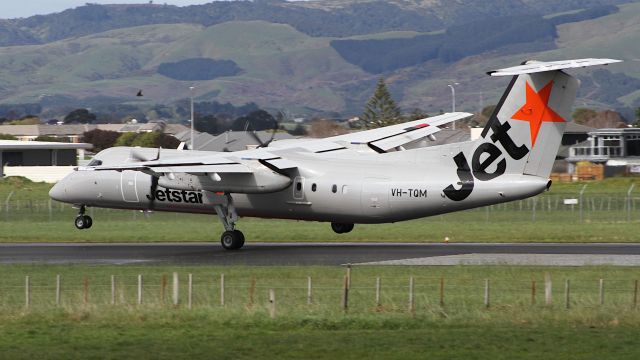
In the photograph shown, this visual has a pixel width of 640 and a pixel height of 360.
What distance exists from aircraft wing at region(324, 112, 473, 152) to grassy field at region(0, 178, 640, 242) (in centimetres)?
455

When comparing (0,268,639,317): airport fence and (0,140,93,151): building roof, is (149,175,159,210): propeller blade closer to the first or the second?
(0,268,639,317): airport fence

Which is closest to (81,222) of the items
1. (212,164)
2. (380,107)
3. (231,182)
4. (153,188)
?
(153,188)

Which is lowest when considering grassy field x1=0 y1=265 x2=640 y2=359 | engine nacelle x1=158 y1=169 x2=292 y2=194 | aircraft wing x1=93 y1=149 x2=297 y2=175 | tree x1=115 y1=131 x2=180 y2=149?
grassy field x1=0 y1=265 x2=640 y2=359

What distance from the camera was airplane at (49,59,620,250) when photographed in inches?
1773

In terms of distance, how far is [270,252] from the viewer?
2010 inches

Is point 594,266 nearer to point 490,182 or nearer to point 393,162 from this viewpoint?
point 490,182

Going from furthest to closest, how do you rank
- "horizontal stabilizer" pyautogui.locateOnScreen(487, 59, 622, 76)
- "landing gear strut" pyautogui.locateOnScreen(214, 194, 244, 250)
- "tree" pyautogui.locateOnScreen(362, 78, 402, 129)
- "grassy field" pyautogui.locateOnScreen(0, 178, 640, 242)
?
1. "tree" pyautogui.locateOnScreen(362, 78, 402, 129)
2. "grassy field" pyautogui.locateOnScreen(0, 178, 640, 242)
3. "landing gear strut" pyautogui.locateOnScreen(214, 194, 244, 250)
4. "horizontal stabilizer" pyautogui.locateOnScreen(487, 59, 622, 76)

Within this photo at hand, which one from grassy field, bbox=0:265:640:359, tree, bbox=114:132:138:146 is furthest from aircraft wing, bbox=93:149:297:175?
tree, bbox=114:132:138:146

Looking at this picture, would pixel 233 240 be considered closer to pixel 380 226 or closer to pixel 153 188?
pixel 153 188

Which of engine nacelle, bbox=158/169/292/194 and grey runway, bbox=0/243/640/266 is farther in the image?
engine nacelle, bbox=158/169/292/194

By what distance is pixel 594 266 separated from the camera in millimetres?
44469

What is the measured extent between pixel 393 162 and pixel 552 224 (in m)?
18.1

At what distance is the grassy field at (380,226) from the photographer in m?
57.9

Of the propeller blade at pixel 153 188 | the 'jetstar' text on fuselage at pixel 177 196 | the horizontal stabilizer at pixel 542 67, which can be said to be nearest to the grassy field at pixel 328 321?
the horizontal stabilizer at pixel 542 67
